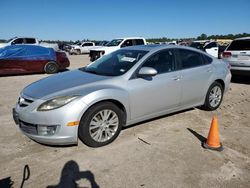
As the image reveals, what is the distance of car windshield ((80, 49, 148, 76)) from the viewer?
4393 mm

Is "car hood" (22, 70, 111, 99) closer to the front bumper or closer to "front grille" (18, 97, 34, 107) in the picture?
"front grille" (18, 97, 34, 107)

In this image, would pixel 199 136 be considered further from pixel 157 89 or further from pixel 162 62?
pixel 162 62

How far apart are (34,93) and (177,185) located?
97.9 inches

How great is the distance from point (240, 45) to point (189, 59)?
507 centimetres

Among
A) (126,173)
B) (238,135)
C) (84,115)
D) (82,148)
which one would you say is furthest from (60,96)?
(238,135)

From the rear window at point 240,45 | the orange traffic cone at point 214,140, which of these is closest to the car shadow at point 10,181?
the orange traffic cone at point 214,140

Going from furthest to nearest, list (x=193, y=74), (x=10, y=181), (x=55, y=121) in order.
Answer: (x=193, y=74) → (x=55, y=121) → (x=10, y=181)

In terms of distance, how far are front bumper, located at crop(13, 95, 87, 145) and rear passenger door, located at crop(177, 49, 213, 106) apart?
88.9 inches

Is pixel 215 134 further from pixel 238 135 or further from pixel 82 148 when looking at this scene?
pixel 82 148

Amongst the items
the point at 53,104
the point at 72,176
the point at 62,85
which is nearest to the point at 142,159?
the point at 72,176

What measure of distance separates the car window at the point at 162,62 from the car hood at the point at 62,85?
0.91 m

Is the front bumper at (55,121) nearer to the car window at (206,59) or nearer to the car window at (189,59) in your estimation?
the car window at (189,59)

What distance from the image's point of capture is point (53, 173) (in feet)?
10.5

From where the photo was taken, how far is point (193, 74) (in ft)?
16.5
